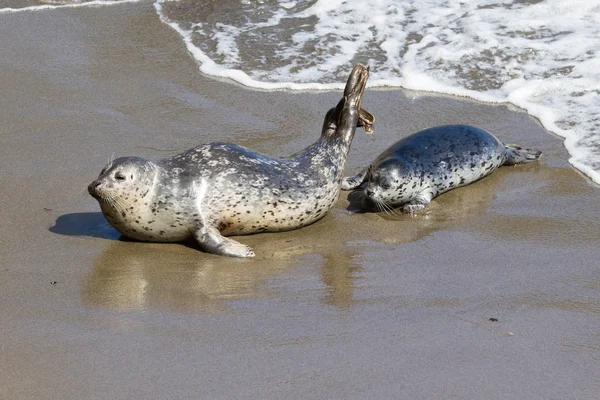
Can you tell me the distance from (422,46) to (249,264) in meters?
4.94

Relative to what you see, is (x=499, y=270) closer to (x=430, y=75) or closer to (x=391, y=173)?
(x=391, y=173)

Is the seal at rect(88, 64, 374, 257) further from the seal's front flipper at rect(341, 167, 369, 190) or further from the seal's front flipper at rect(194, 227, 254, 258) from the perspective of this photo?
the seal's front flipper at rect(341, 167, 369, 190)

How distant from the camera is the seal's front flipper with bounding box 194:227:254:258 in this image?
4875mm

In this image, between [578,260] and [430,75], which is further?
[430,75]

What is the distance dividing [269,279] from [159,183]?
1003mm

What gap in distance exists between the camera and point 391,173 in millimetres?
6148

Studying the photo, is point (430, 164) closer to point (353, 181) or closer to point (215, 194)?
point (353, 181)

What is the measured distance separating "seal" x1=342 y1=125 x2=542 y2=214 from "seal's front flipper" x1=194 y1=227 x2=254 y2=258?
1.32m

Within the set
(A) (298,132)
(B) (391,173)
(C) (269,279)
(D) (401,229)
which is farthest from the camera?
(A) (298,132)

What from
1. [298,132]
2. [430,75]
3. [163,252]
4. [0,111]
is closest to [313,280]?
[163,252]

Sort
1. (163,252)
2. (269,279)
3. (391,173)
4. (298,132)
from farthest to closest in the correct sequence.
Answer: (298,132) < (391,173) < (163,252) < (269,279)

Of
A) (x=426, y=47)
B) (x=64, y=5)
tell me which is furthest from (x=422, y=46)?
(x=64, y=5)

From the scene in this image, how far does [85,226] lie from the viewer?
523 cm

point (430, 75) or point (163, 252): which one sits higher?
point (430, 75)
